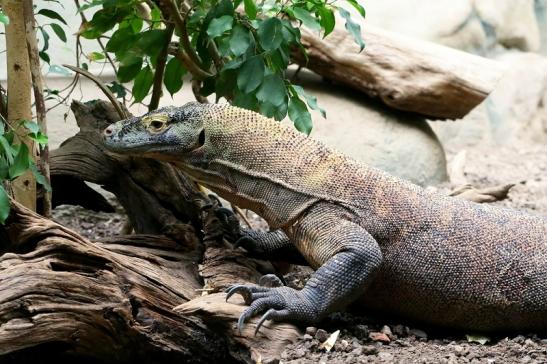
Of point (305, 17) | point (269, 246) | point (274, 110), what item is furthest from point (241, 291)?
point (305, 17)

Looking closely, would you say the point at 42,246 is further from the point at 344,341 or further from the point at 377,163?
the point at 377,163

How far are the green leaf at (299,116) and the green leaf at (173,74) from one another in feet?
3.07

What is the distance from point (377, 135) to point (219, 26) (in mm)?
4215

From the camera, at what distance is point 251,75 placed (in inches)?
173

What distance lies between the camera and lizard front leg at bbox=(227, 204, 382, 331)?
3783 millimetres

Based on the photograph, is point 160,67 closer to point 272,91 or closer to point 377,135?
point 272,91

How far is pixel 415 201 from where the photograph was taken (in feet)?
13.9

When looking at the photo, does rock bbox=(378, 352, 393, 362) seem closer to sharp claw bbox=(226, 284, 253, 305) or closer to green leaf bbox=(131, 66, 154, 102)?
sharp claw bbox=(226, 284, 253, 305)

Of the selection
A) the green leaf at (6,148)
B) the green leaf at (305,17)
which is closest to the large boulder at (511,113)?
the green leaf at (305,17)

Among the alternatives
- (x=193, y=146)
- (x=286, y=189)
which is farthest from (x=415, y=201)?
(x=193, y=146)

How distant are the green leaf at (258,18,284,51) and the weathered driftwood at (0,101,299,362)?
127 cm

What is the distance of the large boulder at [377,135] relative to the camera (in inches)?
315

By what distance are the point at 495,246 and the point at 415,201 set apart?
0.52 meters

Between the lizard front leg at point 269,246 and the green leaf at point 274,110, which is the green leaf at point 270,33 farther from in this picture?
the lizard front leg at point 269,246
